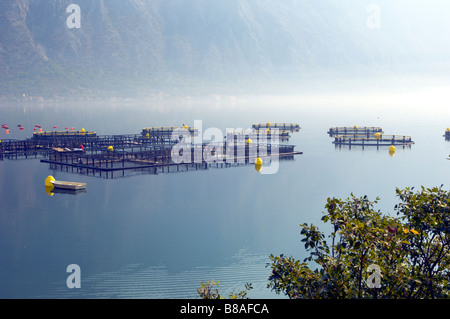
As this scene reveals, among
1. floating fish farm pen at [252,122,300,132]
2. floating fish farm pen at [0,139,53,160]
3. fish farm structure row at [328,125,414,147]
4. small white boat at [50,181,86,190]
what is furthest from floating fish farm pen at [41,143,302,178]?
floating fish farm pen at [252,122,300,132]

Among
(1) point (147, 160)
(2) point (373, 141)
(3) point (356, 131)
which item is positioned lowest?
(1) point (147, 160)

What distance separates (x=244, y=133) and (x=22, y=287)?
98616 mm

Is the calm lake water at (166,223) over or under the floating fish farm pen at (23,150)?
under

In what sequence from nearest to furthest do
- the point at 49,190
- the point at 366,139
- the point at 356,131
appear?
the point at 49,190 < the point at 366,139 < the point at 356,131

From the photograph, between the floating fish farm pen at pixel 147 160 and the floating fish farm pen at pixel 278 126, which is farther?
the floating fish farm pen at pixel 278 126

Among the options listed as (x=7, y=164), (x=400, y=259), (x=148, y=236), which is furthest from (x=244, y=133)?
(x=400, y=259)

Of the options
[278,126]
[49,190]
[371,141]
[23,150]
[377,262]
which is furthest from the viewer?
[278,126]

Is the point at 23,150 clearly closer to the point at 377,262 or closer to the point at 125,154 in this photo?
the point at 125,154

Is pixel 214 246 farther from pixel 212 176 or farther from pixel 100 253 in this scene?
pixel 212 176

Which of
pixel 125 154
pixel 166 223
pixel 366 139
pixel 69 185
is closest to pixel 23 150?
pixel 125 154

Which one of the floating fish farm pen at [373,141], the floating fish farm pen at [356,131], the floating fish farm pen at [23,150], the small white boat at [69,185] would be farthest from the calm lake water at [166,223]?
the floating fish farm pen at [356,131]

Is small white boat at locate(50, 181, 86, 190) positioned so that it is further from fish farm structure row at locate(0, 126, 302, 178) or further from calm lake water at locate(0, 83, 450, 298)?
fish farm structure row at locate(0, 126, 302, 178)

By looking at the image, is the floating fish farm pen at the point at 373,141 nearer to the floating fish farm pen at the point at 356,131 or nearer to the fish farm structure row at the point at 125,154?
the floating fish farm pen at the point at 356,131

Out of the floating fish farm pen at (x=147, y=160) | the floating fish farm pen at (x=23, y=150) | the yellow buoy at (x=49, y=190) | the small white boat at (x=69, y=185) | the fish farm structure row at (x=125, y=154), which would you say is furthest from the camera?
the floating fish farm pen at (x=23, y=150)
